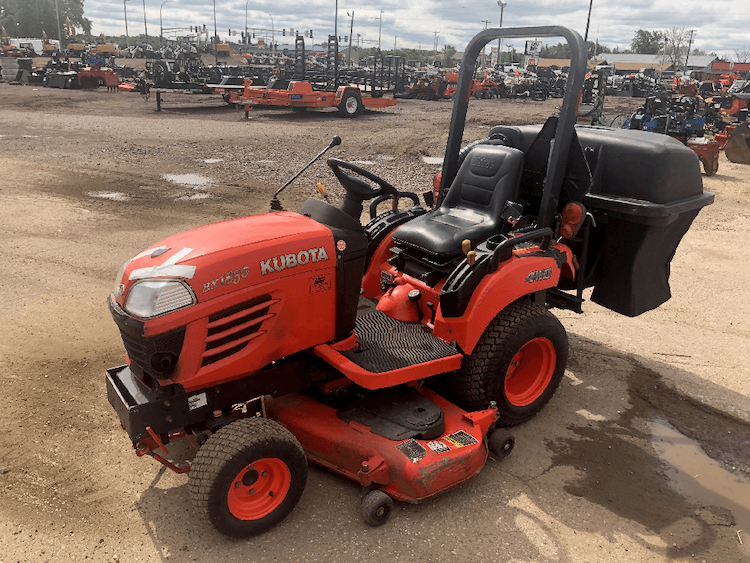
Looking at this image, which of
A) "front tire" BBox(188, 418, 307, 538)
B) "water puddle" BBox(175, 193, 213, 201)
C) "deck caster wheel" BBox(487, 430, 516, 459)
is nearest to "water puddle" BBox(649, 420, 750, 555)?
"deck caster wheel" BBox(487, 430, 516, 459)

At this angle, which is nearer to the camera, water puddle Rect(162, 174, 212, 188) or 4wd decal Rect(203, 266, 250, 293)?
4wd decal Rect(203, 266, 250, 293)

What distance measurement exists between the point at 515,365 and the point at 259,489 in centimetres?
189

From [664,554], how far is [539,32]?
306cm

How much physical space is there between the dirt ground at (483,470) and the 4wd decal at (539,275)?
949 mm

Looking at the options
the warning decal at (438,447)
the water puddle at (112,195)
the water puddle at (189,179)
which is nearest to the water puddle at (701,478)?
the warning decal at (438,447)

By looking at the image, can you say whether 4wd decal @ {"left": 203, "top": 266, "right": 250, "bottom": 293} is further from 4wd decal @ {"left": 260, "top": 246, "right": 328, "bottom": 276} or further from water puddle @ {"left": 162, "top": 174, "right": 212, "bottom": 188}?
water puddle @ {"left": 162, "top": 174, "right": 212, "bottom": 188}

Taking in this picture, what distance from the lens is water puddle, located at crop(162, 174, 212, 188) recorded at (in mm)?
10281

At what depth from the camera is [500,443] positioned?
11.3 ft

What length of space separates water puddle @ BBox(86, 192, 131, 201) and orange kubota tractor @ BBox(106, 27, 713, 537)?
580cm

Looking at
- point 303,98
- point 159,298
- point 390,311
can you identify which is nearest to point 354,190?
point 390,311

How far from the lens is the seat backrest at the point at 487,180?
162 inches

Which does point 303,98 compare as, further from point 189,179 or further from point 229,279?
point 229,279

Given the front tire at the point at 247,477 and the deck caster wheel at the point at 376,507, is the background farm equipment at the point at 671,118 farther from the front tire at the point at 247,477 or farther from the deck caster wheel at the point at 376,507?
the front tire at the point at 247,477

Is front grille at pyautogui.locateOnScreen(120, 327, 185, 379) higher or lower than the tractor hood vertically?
lower
